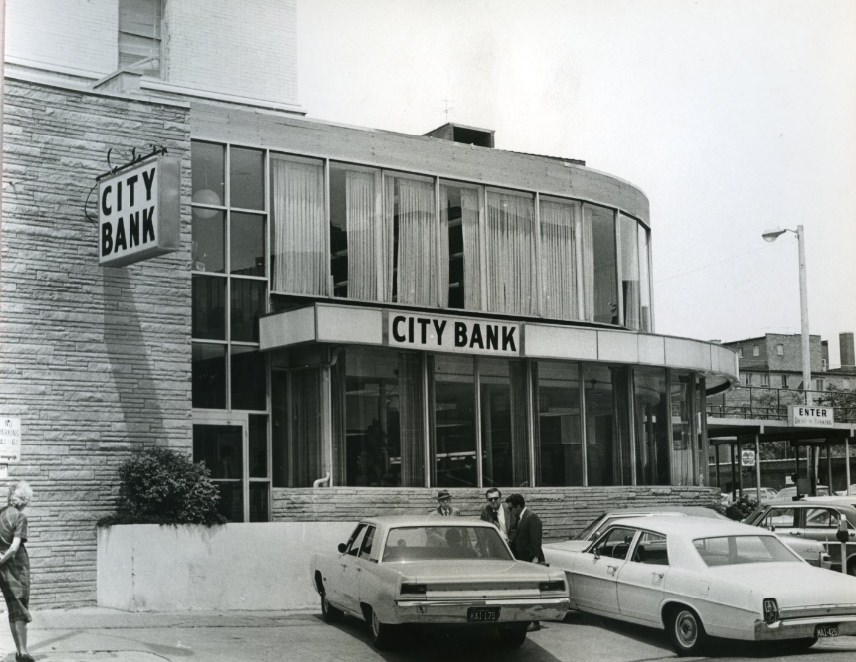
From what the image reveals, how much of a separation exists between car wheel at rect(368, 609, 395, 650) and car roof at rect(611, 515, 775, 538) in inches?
129

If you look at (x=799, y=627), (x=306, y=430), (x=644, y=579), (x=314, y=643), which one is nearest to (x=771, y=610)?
(x=799, y=627)

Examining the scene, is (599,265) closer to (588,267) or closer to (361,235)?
(588,267)

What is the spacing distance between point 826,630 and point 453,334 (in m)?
8.92

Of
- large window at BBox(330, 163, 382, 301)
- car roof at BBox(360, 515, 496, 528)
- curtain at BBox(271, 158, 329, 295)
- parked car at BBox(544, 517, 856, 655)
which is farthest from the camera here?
large window at BBox(330, 163, 382, 301)

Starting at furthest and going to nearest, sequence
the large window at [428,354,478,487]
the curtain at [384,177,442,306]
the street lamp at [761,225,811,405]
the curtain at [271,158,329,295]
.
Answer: the street lamp at [761,225,811,405] < the curtain at [384,177,442,306] < the large window at [428,354,478,487] < the curtain at [271,158,329,295]

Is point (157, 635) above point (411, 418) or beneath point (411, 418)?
beneath

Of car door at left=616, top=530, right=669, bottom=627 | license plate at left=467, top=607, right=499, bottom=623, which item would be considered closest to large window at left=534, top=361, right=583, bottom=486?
car door at left=616, top=530, right=669, bottom=627

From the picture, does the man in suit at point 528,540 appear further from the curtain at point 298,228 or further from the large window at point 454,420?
the curtain at point 298,228

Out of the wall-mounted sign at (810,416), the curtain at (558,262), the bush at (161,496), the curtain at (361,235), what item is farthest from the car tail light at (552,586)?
the wall-mounted sign at (810,416)

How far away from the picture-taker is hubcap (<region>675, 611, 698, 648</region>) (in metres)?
11.6

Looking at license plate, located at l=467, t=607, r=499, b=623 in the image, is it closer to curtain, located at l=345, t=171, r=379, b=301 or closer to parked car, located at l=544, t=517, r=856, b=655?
parked car, located at l=544, t=517, r=856, b=655

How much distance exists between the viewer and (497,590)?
35.8 ft

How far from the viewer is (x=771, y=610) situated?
1095 centimetres

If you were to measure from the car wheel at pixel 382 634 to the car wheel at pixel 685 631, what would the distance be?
9.60 feet
